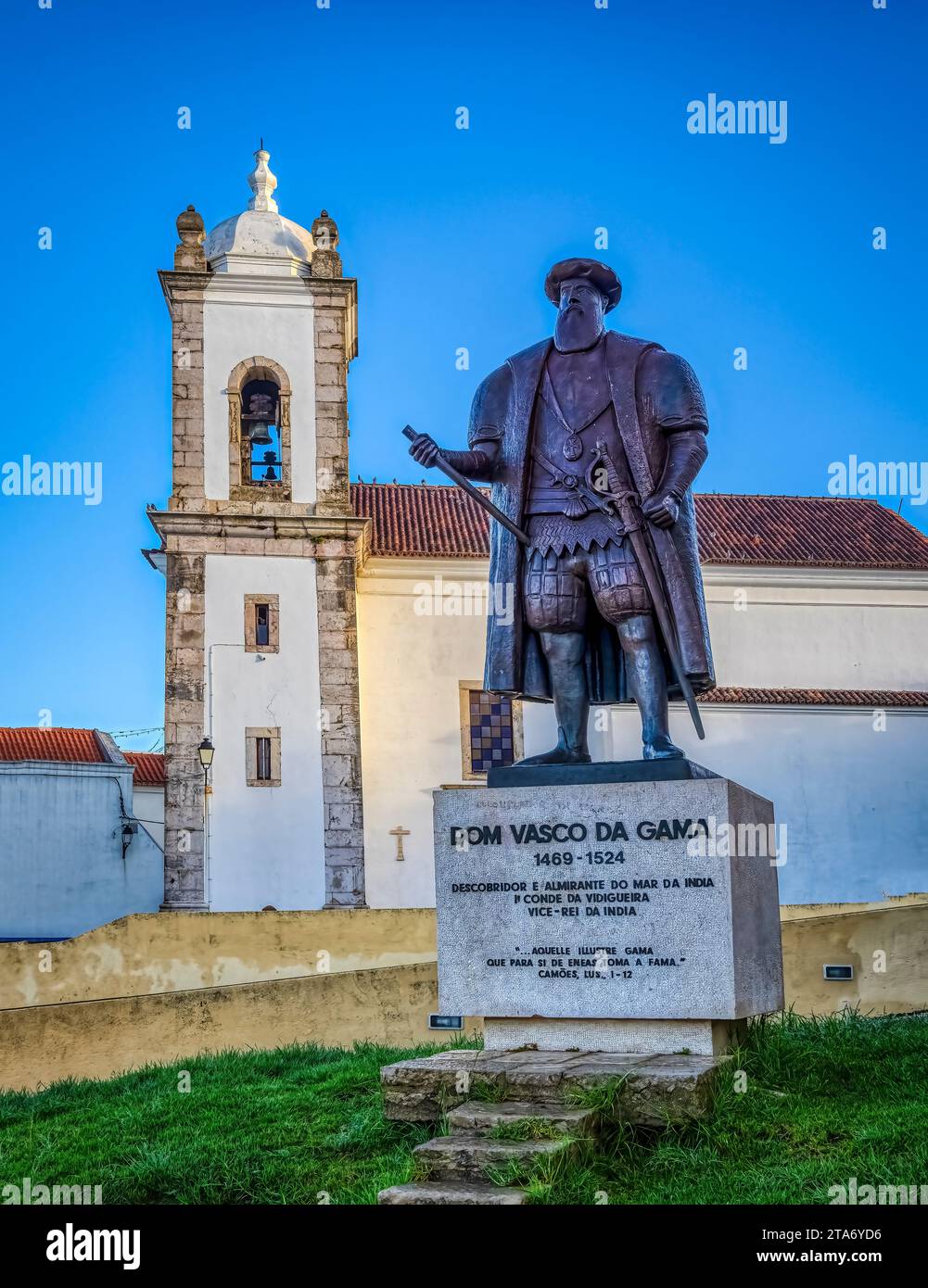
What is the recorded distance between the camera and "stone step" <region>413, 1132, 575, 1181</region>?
4785 millimetres

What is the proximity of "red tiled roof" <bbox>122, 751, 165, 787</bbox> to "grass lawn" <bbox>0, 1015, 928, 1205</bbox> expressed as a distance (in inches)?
1120

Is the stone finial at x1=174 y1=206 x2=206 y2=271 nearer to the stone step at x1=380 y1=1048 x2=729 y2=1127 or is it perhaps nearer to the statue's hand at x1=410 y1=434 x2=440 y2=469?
the statue's hand at x1=410 y1=434 x2=440 y2=469

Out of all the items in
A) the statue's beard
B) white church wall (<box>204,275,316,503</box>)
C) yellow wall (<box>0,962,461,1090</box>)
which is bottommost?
yellow wall (<box>0,962,461,1090</box>)

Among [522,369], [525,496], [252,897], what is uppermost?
[522,369]

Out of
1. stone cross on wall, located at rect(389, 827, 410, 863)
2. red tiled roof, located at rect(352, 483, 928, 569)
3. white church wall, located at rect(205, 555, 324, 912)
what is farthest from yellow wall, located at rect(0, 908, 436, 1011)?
red tiled roof, located at rect(352, 483, 928, 569)

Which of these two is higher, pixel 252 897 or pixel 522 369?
pixel 522 369

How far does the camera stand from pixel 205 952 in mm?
13234

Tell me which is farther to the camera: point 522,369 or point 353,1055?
point 353,1055

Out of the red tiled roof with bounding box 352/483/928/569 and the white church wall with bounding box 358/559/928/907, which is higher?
the red tiled roof with bounding box 352/483/928/569

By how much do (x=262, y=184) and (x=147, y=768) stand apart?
14.7 metres

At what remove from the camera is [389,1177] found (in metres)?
5.11

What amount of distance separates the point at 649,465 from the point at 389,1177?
142 inches
